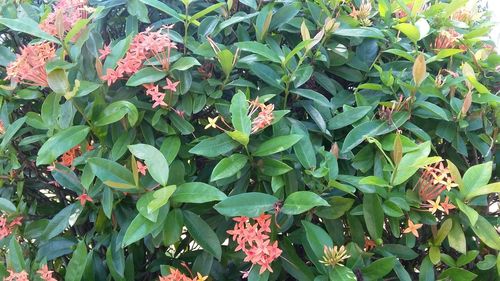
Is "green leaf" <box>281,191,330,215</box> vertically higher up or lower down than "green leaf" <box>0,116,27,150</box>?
lower down

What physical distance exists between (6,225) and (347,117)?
0.87 m

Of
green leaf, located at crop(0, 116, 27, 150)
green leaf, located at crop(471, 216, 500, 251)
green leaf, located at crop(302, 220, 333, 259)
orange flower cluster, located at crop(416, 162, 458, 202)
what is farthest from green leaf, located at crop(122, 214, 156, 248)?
green leaf, located at crop(471, 216, 500, 251)

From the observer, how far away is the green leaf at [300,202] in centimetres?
88

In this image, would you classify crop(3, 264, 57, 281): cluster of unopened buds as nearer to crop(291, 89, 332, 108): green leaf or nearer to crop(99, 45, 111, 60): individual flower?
crop(99, 45, 111, 60): individual flower

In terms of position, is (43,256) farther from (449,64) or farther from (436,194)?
(449,64)

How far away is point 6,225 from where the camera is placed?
45.6 inches

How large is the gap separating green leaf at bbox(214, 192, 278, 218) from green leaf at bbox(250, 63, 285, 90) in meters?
0.28

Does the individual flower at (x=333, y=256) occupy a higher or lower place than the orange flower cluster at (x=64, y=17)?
lower

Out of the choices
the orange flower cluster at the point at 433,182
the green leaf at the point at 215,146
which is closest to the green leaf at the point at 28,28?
the green leaf at the point at 215,146

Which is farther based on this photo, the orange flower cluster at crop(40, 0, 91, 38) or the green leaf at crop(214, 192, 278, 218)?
the orange flower cluster at crop(40, 0, 91, 38)

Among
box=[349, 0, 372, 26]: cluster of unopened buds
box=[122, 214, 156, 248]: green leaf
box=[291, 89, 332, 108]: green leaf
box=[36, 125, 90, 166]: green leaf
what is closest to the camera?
box=[122, 214, 156, 248]: green leaf

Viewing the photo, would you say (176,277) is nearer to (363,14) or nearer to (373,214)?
(373,214)

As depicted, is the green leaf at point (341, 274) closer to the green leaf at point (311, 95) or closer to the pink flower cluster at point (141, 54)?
the green leaf at point (311, 95)

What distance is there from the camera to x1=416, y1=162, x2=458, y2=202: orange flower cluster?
3.08 ft
